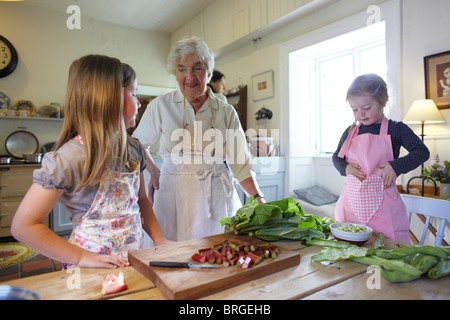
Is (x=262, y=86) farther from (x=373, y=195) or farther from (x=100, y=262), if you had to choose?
(x=100, y=262)

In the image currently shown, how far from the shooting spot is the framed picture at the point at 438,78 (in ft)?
7.49

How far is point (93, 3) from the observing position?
14.2ft

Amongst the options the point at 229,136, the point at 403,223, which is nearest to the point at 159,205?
the point at 229,136

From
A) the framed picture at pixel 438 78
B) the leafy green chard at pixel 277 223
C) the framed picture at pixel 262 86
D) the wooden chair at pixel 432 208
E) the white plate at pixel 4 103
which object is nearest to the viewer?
the leafy green chard at pixel 277 223

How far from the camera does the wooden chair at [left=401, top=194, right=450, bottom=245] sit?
4.01 ft

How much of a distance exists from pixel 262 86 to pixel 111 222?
3.39 metres

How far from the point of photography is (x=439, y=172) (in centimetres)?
218

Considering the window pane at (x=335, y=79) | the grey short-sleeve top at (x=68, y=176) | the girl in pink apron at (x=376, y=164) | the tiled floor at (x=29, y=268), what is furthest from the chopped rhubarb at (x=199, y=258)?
the window pane at (x=335, y=79)

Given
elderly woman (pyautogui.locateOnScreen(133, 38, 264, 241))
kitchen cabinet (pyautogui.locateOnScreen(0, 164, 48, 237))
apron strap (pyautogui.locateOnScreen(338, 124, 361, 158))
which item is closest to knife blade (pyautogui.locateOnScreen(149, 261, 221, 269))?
elderly woman (pyautogui.locateOnScreen(133, 38, 264, 241))

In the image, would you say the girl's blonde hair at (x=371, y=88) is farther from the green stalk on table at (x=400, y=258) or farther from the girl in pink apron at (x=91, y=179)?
the girl in pink apron at (x=91, y=179)

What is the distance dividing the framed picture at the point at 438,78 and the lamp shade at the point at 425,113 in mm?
142

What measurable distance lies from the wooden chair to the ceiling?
13.3 ft
